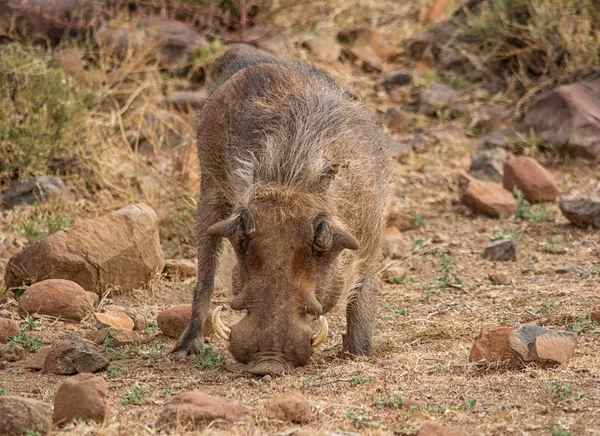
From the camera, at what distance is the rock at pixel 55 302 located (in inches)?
199

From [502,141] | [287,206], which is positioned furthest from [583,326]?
[502,141]

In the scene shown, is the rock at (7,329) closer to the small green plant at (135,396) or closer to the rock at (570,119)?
the small green plant at (135,396)

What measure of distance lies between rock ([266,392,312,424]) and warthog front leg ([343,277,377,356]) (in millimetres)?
1217

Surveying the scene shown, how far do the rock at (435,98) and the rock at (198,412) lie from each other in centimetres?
597

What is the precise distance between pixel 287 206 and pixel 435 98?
5348 millimetres

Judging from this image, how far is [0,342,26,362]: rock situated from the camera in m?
4.38

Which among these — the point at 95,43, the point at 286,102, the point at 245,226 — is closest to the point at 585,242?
the point at 286,102

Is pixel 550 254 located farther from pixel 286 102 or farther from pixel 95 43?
pixel 95 43

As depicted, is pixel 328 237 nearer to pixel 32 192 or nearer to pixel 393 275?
pixel 393 275

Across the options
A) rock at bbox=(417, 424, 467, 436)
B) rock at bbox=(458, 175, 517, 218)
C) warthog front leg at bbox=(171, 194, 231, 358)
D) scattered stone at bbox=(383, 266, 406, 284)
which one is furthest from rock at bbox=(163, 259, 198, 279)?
rock at bbox=(417, 424, 467, 436)

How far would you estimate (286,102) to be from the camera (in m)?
4.51

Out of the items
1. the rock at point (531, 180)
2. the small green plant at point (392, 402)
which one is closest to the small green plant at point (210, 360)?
the small green plant at point (392, 402)

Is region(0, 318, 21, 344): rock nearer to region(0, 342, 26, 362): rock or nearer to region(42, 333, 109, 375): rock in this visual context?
region(0, 342, 26, 362): rock

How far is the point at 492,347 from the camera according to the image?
3.97 m
